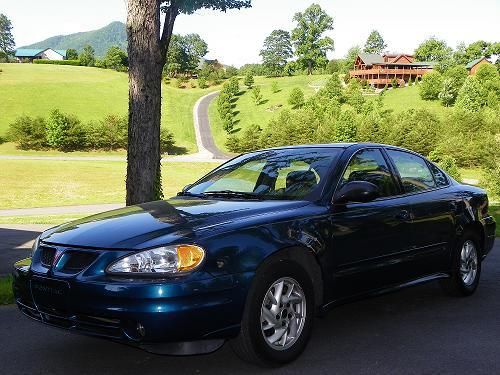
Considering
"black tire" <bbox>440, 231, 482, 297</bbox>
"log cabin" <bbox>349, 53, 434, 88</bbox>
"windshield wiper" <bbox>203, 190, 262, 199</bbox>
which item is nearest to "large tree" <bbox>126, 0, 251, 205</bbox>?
"windshield wiper" <bbox>203, 190, 262, 199</bbox>

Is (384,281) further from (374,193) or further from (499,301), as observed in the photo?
(499,301)

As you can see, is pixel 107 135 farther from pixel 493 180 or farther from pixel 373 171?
pixel 373 171

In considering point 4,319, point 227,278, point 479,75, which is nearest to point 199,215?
point 227,278

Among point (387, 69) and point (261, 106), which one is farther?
point (387, 69)

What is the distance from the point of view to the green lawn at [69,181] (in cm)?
3319

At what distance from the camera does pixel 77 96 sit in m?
90.2

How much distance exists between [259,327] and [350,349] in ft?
3.04

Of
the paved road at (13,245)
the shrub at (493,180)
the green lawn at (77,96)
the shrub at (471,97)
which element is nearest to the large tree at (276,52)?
Result: the green lawn at (77,96)

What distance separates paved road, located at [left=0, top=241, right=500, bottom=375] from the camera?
12.4 feet

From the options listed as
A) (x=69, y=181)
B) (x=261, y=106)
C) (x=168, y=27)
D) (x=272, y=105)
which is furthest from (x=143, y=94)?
(x=261, y=106)

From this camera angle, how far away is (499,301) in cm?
568

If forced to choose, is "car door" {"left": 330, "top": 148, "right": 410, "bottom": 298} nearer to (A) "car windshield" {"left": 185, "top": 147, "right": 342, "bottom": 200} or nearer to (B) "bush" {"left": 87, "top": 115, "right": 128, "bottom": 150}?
(A) "car windshield" {"left": 185, "top": 147, "right": 342, "bottom": 200}

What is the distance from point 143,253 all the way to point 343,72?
131 m

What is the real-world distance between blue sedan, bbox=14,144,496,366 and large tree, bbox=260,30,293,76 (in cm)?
14174
